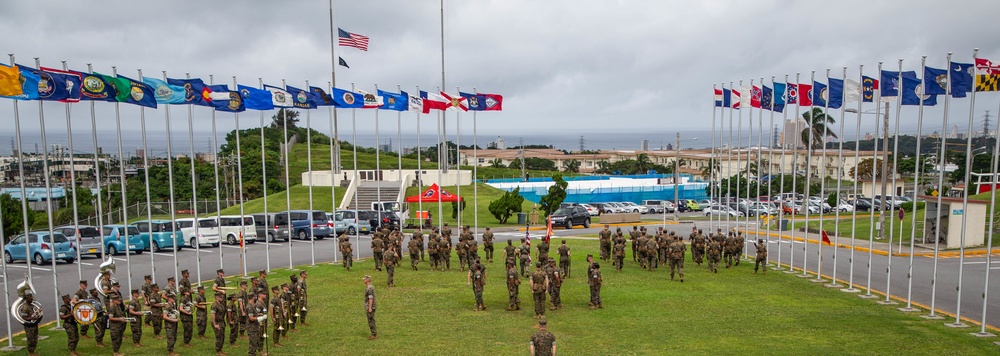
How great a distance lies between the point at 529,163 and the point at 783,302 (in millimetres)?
106252

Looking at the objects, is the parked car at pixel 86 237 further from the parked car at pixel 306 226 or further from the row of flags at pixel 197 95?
the row of flags at pixel 197 95

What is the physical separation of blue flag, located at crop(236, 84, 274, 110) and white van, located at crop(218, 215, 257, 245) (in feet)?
41.5

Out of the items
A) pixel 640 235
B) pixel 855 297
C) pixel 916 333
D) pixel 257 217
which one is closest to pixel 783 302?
pixel 855 297

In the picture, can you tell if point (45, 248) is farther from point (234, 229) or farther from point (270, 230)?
point (270, 230)

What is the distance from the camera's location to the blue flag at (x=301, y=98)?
27.7 metres

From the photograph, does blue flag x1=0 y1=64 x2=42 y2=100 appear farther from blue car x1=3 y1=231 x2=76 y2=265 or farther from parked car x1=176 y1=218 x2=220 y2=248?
parked car x1=176 y1=218 x2=220 y2=248

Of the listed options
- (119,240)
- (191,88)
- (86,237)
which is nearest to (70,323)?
(191,88)

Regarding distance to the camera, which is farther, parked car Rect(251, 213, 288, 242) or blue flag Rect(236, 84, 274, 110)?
parked car Rect(251, 213, 288, 242)

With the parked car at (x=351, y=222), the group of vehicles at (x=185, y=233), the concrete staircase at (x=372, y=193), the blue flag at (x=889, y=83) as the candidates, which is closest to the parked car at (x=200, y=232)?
the group of vehicles at (x=185, y=233)

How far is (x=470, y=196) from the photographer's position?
5969 cm

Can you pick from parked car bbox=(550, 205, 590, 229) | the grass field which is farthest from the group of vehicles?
parked car bbox=(550, 205, 590, 229)

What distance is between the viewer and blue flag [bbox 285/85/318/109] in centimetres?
2766

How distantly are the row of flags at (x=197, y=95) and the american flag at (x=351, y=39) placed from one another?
2943 mm

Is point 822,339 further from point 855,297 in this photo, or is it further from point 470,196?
point 470,196
